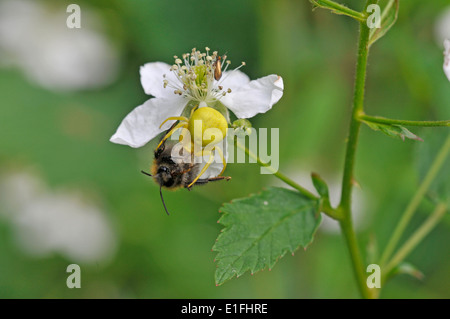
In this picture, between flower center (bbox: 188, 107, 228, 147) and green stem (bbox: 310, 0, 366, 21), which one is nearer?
green stem (bbox: 310, 0, 366, 21)

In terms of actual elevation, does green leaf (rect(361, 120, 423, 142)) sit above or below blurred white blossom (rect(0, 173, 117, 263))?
below

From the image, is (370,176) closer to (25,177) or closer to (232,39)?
(232,39)

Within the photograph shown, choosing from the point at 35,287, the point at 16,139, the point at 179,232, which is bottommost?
the point at 35,287

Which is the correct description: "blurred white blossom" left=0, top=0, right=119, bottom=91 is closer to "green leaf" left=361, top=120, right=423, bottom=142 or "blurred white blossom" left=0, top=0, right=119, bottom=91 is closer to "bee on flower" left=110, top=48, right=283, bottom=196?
"bee on flower" left=110, top=48, right=283, bottom=196

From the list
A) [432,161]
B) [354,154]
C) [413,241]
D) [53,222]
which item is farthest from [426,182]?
[53,222]

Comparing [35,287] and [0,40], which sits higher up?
[0,40]

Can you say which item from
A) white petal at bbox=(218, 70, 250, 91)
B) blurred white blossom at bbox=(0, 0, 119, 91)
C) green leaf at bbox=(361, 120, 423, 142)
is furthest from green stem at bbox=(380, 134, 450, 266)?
blurred white blossom at bbox=(0, 0, 119, 91)

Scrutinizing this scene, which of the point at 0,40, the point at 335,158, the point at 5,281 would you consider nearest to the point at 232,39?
the point at 335,158
